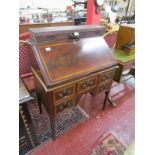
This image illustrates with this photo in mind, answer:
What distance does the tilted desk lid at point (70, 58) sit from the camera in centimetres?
121

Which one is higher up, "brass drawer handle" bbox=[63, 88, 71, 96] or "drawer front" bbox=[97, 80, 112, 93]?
"brass drawer handle" bbox=[63, 88, 71, 96]

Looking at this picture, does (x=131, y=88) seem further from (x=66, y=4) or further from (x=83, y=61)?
(x=66, y=4)

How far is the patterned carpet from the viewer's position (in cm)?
169

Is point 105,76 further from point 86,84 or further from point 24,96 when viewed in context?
point 24,96

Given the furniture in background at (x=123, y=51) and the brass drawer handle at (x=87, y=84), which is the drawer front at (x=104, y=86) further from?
the furniture in background at (x=123, y=51)

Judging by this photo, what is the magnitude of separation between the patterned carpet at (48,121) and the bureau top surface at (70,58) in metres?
0.58

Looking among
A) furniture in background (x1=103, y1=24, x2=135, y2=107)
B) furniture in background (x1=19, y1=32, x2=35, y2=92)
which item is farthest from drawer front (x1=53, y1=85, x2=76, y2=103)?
furniture in background (x1=103, y1=24, x2=135, y2=107)

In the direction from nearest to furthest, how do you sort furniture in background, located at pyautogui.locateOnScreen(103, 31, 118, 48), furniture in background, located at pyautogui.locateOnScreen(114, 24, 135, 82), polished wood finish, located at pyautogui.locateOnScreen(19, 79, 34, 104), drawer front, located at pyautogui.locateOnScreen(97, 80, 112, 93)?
polished wood finish, located at pyautogui.locateOnScreen(19, 79, 34, 104) → drawer front, located at pyautogui.locateOnScreen(97, 80, 112, 93) → furniture in background, located at pyautogui.locateOnScreen(114, 24, 135, 82) → furniture in background, located at pyautogui.locateOnScreen(103, 31, 118, 48)

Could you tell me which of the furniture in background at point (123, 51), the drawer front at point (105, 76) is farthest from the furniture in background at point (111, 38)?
the drawer front at point (105, 76)

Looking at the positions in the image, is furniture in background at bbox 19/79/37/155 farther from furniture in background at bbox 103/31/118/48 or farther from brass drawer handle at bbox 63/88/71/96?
furniture in background at bbox 103/31/118/48
